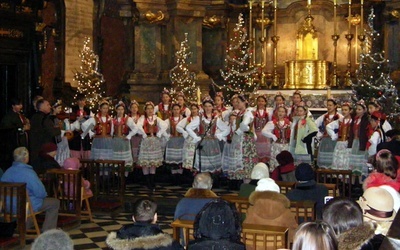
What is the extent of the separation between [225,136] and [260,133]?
2.39 feet

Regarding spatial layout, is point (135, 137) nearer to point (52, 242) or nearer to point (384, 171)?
point (384, 171)

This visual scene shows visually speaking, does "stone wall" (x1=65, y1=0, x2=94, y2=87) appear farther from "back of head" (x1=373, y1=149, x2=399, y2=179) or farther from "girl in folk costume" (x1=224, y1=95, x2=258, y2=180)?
"back of head" (x1=373, y1=149, x2=399, y2=179)

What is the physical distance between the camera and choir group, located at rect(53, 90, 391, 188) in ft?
41.6

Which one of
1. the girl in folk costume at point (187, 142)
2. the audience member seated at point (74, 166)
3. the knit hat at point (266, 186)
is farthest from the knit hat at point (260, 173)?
the girl in folk costume at point (187, 142)

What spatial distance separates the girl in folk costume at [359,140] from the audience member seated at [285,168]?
3.09 meters

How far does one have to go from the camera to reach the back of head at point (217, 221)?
175 inches

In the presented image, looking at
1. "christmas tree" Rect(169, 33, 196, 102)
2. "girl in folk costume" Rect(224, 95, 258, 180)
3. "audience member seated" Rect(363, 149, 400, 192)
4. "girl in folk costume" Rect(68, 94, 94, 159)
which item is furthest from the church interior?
"audience member seated" Rect(363, 149, 400, 192)

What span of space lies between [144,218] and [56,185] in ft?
17.1

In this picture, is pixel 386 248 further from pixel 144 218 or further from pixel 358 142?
pixel 358 142

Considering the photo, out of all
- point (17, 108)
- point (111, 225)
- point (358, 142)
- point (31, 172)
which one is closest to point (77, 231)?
point (111, 225)

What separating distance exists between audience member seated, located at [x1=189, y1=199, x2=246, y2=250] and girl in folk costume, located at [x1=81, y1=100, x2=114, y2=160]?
9179mm

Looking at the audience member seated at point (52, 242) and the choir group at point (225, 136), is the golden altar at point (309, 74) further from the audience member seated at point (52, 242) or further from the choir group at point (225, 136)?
the audience member seated at point (52, 242)

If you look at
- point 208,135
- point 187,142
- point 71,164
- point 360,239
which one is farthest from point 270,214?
point 187,142

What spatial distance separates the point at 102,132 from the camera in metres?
13.6
